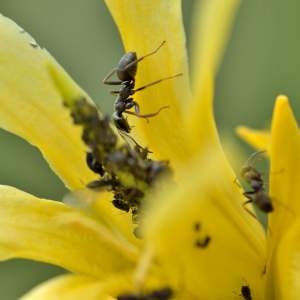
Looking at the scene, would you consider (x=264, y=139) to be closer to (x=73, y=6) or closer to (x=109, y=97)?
(x=109, y=97)

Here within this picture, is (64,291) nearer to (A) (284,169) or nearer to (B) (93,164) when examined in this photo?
(B) (93,164)

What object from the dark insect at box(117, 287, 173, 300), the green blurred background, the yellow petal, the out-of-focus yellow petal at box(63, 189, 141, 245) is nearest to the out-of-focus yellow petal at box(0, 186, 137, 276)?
the out-of-focus yellow petal at box(63, 189, 141, 245)

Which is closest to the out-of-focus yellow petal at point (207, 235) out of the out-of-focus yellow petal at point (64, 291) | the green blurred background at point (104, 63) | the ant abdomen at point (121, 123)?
the out-of-focus yellow petal at point (64, 291)

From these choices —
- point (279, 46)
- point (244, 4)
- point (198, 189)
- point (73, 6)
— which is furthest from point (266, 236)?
point (73, 6)

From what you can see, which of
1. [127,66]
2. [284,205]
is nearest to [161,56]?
[127,66]

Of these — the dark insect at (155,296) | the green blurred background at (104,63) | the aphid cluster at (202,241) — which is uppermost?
the green blurred background at (104,63)

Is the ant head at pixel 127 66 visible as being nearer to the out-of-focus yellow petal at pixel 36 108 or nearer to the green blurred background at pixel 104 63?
the out-of-focus yellow petal at pixel 36 108
